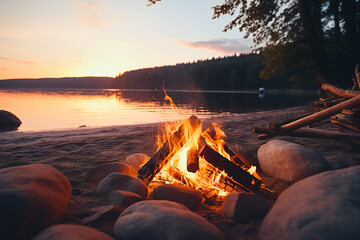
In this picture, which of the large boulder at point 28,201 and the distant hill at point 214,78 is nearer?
the large boulder at point 28,201

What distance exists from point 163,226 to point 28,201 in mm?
1289

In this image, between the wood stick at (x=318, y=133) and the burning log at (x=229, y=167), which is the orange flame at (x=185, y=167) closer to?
the burning log at (x=229, y=167)

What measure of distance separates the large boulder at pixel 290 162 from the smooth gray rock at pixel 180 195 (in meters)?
1.60

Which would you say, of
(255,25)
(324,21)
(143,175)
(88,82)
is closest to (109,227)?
(143,175)

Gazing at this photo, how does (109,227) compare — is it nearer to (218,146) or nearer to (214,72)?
(218,146)

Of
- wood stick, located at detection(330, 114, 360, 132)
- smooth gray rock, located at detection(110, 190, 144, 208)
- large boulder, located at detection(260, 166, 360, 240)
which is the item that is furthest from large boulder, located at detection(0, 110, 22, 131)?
wood stick, located at detection(330, 114, 360, 132)

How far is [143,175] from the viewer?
3320 mm

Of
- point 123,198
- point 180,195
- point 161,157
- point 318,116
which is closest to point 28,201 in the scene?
point 123,198

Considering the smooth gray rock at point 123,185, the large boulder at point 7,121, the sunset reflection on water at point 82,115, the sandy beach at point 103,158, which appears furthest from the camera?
the sunset reflection on water at point 82,115

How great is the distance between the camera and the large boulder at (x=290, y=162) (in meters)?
3.38

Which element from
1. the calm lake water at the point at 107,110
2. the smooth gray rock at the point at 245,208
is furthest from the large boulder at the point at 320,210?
the calm lake water at the point at 107,110

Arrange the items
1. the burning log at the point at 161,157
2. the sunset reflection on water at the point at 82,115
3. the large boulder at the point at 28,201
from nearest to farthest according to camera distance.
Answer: the large boulder at the point at 28,201
the burning log at the point at 161,157
the sunset reflection on water at the point at 82,115

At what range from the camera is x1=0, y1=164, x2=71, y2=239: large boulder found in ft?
6.46

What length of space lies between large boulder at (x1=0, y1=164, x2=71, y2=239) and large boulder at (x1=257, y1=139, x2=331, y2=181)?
3129 mm
